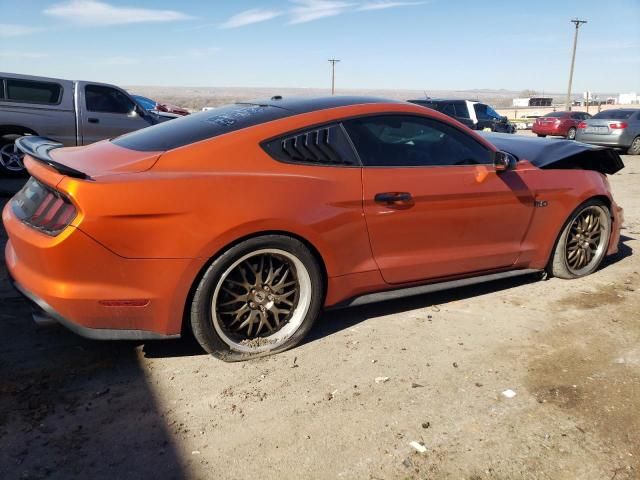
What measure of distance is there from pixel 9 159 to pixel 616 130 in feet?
51.3

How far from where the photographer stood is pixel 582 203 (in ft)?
14.7

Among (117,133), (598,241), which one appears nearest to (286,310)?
(598,241)

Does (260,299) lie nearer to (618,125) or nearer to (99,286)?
(99,286)

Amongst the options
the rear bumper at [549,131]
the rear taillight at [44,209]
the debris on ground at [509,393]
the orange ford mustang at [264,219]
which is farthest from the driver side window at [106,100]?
the rear bumper at [549,131]

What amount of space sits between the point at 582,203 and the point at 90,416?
12.8 ft

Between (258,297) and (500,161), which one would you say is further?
(500,161)

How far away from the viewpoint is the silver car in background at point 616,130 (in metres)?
16.2

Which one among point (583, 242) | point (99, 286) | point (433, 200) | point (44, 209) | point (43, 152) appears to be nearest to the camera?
point (99, 286)

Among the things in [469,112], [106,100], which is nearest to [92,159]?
[106,100]

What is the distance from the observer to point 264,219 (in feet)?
9.75

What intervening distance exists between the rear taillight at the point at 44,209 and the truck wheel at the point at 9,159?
21.2 feet

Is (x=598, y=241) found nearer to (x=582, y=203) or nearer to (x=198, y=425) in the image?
(x=582, y=203)

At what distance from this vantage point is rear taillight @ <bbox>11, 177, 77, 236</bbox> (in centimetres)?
270

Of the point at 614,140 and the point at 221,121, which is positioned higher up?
the point at 221,121
